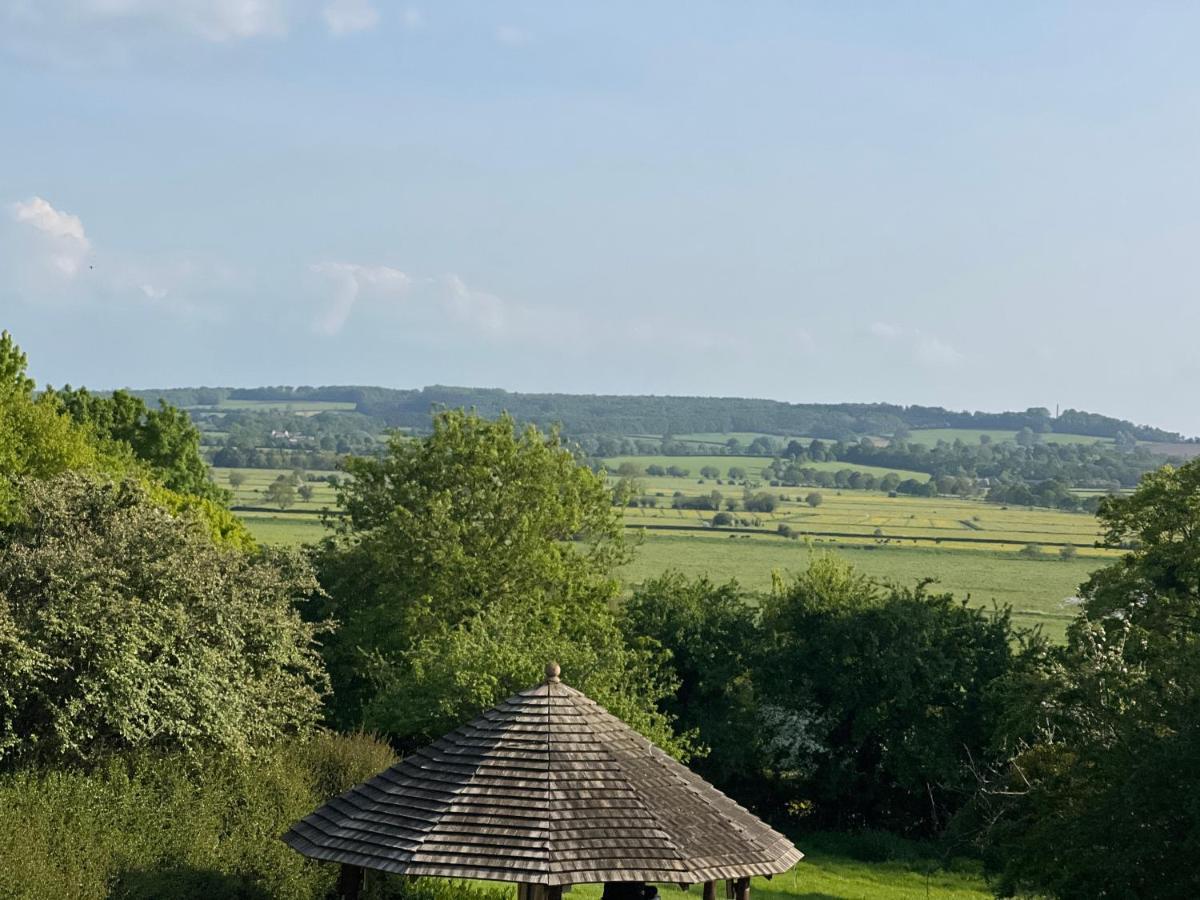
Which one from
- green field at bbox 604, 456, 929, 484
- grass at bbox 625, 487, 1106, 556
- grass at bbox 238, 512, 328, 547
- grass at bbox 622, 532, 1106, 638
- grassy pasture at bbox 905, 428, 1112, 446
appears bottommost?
grass at bbox 238, 512, 328, 547

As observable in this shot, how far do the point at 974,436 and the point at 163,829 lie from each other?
583 feet

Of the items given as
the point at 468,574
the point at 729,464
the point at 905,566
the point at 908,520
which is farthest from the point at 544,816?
the point at 729,464

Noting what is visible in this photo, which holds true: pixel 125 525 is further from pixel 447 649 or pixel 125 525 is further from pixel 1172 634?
pixel 1172 634

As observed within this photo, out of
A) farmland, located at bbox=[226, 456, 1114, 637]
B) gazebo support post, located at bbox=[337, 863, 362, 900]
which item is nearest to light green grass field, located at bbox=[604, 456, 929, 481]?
farmland, located at bbox=[226, 456, 1114, 637]

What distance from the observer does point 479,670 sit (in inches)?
1181

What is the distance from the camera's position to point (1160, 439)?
168750mm

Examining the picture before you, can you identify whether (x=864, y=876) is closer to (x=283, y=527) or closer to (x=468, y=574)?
(x=468, y=574)

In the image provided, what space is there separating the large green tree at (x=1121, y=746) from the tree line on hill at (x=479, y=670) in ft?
0.21

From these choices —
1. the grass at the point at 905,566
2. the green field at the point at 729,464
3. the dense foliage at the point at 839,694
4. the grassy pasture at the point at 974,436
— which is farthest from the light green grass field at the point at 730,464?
the dense foliage at the point at 839,694

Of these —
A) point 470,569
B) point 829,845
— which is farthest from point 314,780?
point 829,845

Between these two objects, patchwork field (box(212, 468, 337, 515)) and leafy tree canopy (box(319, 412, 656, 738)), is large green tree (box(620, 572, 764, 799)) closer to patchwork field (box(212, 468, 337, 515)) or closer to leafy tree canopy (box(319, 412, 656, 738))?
leafy tree canopy (box(319, 412, 656, 738))

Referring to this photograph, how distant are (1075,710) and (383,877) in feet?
38.9

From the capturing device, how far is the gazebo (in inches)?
660

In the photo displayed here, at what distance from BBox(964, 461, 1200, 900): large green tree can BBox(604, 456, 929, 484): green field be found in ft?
380
